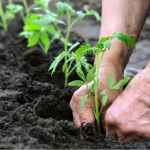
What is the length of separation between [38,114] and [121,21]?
1.07 meters

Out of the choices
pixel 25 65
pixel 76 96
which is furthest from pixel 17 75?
pixel 76 96

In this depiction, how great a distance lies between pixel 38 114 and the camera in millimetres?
1530

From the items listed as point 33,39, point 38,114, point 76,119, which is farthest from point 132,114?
point 33,39

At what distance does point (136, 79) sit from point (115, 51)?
457 mm

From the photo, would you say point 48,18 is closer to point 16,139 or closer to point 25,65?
point 25,65

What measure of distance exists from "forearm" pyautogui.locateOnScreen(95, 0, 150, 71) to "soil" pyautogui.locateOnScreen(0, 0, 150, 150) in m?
0.48

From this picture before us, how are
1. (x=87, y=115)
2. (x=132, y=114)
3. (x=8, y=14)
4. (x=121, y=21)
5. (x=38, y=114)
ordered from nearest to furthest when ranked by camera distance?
(x=132, y=114)
(x=87, y=115)
(x=38, y=114)
(x=121, y=21)
(x=8, y=14)

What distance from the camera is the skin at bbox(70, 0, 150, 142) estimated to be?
4.17 feet

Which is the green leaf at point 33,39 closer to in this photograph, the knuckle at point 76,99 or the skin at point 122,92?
the skin at point 122,92

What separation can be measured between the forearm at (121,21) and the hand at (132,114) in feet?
1.46

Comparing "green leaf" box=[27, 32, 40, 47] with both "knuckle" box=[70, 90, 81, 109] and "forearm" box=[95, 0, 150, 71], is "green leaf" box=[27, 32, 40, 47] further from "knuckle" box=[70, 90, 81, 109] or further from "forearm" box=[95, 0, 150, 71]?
"knuckle" box=[70, 90, 81, 109]

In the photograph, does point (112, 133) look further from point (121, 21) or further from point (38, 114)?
point (121, 21)

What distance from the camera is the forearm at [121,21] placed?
1785 mm

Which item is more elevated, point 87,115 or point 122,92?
point 122,92
